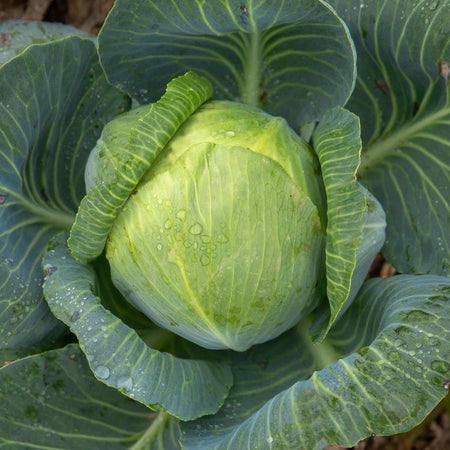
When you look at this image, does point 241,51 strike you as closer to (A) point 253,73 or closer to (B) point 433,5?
(A) point 253,73

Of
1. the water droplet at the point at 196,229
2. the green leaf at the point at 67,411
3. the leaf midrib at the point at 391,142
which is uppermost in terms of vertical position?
the water droplet at the point at 196,229

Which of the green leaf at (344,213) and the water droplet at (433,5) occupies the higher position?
the water droplet at (433,5)

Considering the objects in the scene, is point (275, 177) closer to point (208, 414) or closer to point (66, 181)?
point (208, 414)

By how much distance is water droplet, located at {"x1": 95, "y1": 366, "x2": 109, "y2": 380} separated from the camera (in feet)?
4.13

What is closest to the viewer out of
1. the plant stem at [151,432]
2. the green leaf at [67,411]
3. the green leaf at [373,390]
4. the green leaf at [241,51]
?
the green leaf at [373,390]

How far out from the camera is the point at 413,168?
175 centimetres

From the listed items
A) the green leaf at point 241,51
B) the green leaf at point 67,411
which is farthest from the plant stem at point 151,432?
the green leaf at point 241,51

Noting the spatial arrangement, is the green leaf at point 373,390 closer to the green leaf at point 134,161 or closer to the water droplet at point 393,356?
the water droplet at point 393,356

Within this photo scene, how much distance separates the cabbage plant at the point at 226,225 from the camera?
1.27 metres

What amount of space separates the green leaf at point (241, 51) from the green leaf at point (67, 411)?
32.2 inches

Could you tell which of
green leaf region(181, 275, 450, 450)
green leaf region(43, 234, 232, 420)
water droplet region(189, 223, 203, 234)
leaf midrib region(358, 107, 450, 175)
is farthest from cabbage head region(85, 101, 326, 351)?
leaf midrib region(358, 107, 450, 175)

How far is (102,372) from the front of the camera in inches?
49.7

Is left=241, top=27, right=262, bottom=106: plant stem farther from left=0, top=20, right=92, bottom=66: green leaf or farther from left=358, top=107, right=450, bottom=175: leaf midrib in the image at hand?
left=0, top=20, right=92, bottom=66: green leaf

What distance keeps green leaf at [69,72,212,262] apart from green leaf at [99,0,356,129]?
0.60ft
